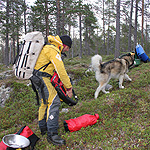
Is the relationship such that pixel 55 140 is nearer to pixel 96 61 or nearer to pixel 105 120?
pixel 105 120

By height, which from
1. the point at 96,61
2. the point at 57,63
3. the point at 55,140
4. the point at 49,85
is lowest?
the point at 55,140

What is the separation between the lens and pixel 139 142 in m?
2.85

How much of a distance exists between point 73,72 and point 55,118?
587cm

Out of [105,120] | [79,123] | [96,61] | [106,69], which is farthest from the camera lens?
[106,69]

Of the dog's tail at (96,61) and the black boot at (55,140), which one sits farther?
the dog's tail at (96,61)

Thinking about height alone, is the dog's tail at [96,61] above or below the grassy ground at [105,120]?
above

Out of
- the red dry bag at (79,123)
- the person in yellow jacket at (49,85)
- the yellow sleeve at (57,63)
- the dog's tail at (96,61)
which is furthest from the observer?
the dog's tail at (96,61)

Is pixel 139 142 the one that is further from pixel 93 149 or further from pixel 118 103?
pixel 118 103

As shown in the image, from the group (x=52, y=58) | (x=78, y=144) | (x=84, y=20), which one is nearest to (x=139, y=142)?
(x=78, y=144)

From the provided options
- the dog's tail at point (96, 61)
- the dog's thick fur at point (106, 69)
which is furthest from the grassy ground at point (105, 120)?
the dog's tail at point (96, 61)

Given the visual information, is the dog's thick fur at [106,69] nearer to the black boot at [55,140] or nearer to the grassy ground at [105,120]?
the grassy ground at [105,120]

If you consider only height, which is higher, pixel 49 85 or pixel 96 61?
pixel 96 61

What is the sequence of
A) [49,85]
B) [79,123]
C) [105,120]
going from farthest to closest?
[105,120] < [79,123] < [49,85]

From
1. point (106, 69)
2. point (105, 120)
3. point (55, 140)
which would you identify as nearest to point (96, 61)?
point (106, 69)
